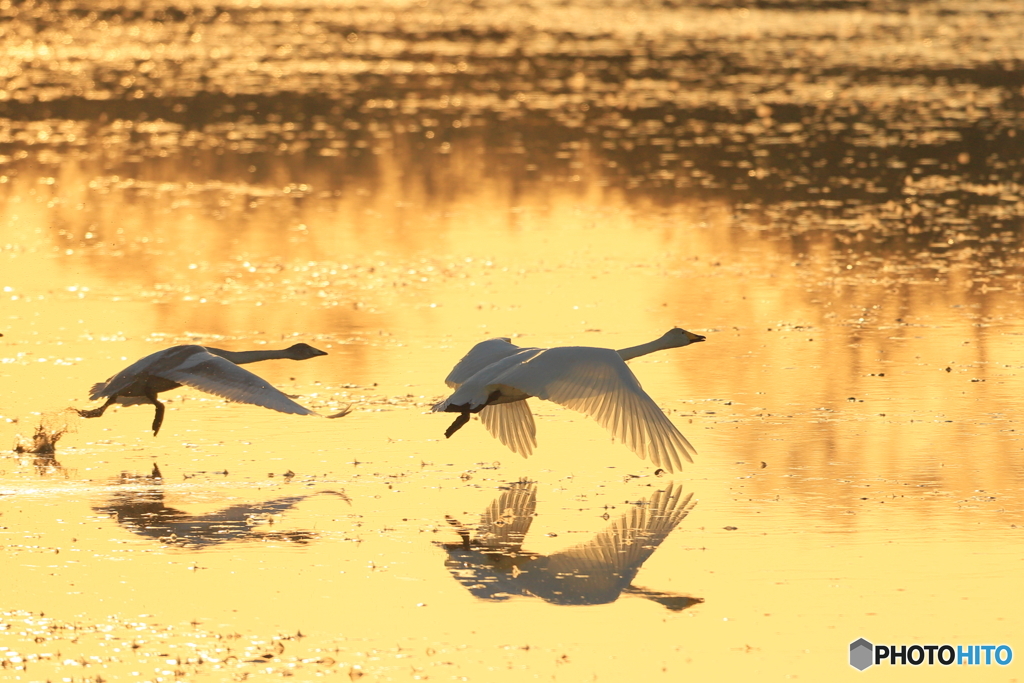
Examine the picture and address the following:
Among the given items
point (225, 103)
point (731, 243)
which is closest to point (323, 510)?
point (731, 243)

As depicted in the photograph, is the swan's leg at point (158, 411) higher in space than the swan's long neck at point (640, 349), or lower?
lower

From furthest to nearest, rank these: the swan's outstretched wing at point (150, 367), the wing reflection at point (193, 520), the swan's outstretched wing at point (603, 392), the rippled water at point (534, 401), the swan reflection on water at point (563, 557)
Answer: the swan's outstretched wing at point (150, 367) < the swan's outstretched wing at point (603, 392) < the wing reflection at point (193, 520) < the swan reflection on water at point (563, 557) < the rippled water at point (534, 401)

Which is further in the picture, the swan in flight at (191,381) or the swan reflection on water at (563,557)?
the swan in flight at (191,381)

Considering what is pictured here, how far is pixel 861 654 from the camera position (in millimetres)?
8461

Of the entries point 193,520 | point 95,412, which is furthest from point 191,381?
point 193,520

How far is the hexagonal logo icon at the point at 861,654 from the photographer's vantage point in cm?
837

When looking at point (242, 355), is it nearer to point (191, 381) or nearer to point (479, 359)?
point (191, 381)

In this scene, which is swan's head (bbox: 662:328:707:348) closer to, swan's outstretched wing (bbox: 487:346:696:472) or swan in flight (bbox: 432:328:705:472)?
swan in flight (bbox: 432:328:705:472)

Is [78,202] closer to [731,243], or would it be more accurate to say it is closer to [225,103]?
[731,243]

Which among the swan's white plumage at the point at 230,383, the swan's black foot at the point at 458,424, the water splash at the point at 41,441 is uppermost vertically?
the swan's white plumage at the point at 230,383

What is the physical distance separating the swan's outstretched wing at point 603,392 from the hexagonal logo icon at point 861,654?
7.47 feet

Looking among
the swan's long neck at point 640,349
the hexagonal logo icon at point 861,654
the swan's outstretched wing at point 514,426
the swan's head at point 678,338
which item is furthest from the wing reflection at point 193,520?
the hexagonal logo icon at point 861,654

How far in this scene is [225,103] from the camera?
119ft

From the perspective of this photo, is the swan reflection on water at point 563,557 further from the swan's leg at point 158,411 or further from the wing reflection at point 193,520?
the swan's leg at point 158,411
